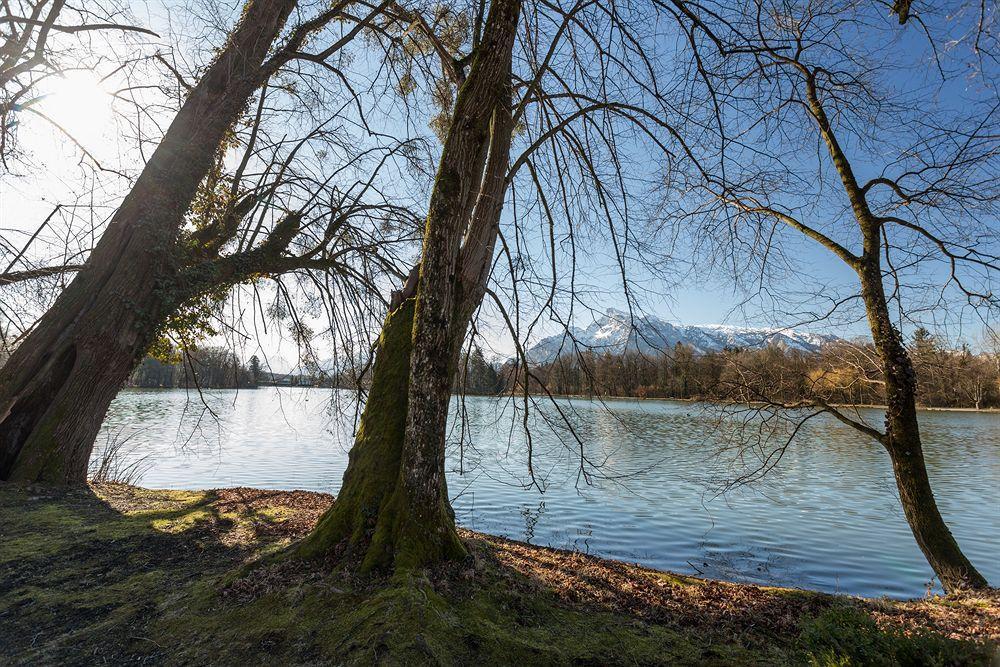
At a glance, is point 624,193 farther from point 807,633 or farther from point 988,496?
point 988,496

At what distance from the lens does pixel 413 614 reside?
3055 millimetres

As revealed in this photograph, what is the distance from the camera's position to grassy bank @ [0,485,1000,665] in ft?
9.32

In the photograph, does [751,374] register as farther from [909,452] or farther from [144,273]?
[144,273]

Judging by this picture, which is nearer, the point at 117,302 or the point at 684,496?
the point at 117,302

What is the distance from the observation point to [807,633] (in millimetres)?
2691

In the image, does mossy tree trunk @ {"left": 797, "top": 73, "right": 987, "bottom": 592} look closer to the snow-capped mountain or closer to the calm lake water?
the snow-capped mountain

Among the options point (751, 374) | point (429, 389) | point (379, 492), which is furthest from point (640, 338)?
point (379, 492)

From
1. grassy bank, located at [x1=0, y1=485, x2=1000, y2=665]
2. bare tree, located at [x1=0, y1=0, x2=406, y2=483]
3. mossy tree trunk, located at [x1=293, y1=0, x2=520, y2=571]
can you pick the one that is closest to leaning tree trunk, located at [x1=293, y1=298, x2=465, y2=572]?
mossy tree trunk, located at [x1=293, y1=0, x2=520, y2=571]

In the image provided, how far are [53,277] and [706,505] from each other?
42.6ft

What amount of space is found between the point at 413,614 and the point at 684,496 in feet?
36.1

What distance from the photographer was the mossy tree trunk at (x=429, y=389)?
3803mm

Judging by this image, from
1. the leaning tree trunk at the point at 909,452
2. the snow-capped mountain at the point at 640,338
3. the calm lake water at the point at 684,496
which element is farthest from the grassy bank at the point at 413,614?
the snow-capped mountain at the point at 640,338

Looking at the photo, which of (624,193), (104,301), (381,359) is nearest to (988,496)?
(624,193)

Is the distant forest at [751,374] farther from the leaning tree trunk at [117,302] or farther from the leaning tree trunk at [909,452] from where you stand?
the leaning tree trunk at [117,302]
